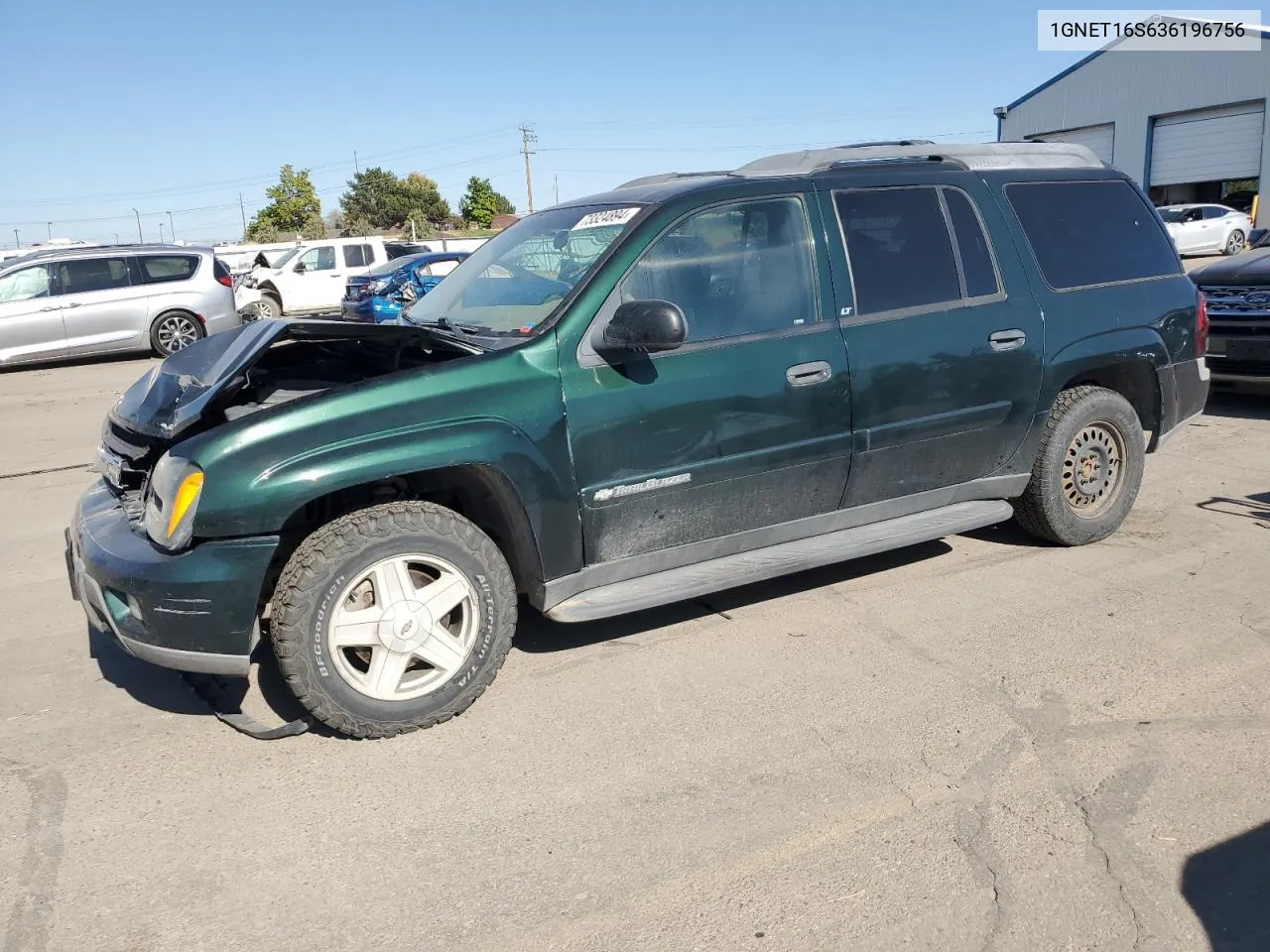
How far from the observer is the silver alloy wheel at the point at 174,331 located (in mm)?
15413

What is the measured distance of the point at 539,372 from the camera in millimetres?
3803

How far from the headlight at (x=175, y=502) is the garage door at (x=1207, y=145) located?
3809 cm

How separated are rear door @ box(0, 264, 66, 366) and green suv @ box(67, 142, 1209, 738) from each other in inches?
475

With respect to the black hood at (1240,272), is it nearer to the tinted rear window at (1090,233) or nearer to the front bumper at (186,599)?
the tinted rear window at (1090,233)

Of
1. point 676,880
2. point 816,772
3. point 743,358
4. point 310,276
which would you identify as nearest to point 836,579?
point 743,358

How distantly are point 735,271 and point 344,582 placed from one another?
6.46 feet

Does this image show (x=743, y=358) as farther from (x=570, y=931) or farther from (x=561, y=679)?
(x=570, y=931)

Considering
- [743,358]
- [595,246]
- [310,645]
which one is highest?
[595,246]

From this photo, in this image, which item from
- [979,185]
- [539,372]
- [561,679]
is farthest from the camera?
[979,185]

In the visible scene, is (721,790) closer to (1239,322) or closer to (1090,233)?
(1090,233)

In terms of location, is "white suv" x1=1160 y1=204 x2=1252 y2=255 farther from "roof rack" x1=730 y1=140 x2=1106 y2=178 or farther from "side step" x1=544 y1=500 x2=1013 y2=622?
"side step" x1=544 y1=500 x2=1013 y2=622

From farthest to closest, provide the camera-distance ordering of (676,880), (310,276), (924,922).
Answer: (310,276) < (676,880) < (924,922)

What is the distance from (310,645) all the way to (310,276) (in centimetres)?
2074

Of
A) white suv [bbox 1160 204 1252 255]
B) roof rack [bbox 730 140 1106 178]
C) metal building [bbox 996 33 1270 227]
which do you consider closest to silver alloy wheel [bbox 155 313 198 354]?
roof rack [bbox 730 140 1106 178]
